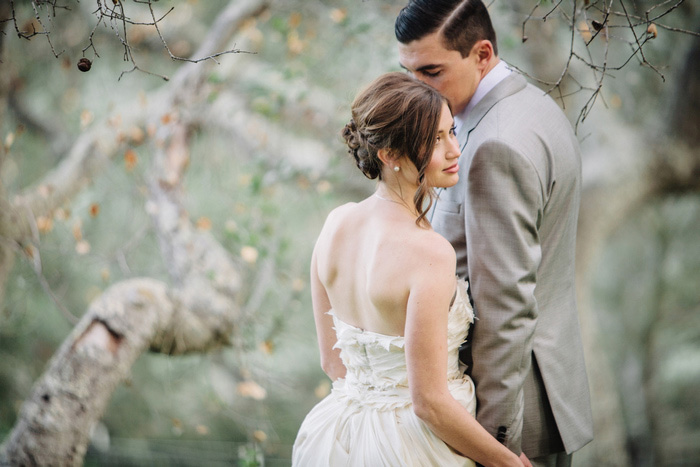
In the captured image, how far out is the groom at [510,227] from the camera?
1623mm

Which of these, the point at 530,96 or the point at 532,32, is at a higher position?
the point at 532,32

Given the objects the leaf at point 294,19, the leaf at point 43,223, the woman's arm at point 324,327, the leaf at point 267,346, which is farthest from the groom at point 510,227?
the leaf at point 43,223

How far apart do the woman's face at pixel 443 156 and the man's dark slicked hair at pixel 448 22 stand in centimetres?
34

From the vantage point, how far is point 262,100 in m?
4.22

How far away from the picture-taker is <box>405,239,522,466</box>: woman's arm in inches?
57.1

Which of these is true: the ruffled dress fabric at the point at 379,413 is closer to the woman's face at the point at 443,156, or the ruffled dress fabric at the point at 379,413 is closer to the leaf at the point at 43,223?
the woman's face at the point at 443,156

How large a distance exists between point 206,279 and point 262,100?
1475mm

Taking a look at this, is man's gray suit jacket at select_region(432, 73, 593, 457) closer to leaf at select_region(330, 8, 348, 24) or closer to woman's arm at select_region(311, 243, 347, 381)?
woman's arm at select_region(311, 243, 347, 381)

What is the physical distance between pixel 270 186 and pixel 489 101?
102 inches

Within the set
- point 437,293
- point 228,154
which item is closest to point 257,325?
point 228,154

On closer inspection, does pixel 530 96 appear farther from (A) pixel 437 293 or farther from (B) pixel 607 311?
(B) pixel 607 311

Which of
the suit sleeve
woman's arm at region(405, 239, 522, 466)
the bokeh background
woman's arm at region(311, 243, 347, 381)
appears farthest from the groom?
the bokeh background

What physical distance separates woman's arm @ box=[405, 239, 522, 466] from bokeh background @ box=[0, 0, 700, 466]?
186cm

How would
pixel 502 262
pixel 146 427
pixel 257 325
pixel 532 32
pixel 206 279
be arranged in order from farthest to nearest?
pixel 146 427
pixel 532 32
pixel 257 325
pixel 206 279
pixel 502 262
